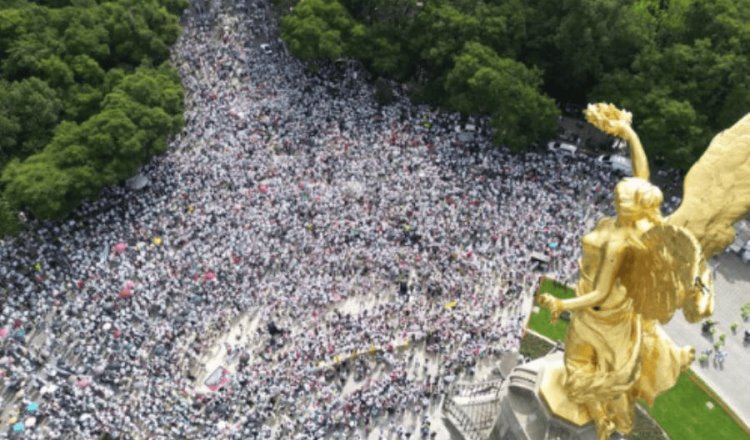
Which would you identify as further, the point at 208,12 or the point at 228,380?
the point at 208,12

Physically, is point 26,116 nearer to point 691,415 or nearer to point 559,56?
point 559,56

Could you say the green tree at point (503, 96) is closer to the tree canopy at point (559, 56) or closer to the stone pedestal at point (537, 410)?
the tree canopy at point (559, 56)

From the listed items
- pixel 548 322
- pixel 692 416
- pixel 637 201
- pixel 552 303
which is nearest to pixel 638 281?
pixel 637 201

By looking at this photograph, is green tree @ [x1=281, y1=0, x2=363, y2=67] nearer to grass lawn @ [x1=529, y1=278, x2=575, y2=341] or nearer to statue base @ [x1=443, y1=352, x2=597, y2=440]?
grass lawn @ [x1=529, y1=278, x2=575, y2=341]

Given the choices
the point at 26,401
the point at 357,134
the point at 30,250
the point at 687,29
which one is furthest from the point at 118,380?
the point at 687,29

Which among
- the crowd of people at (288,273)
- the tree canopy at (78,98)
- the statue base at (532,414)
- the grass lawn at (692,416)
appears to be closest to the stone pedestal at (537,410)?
the statue base at (532,414)

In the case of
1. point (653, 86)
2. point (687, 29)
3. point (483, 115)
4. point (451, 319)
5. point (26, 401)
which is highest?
point (687, 29)

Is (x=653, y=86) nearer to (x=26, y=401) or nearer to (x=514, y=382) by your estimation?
(x=514, y=382)
